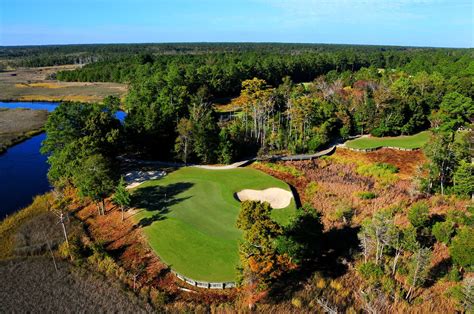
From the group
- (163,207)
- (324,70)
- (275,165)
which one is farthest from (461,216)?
(324,70)

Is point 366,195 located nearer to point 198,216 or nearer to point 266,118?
point 198,216

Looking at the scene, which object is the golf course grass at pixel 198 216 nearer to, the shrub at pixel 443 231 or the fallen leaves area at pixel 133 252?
the fallen leaves area at pixel 133 252

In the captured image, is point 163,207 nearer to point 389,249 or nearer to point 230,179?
point 230,179

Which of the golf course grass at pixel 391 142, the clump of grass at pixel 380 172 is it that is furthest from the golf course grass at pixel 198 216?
the golf course grass at pixel 391 142

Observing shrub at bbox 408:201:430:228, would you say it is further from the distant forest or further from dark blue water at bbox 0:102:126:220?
dark blue water at bbox 0:102:126:220

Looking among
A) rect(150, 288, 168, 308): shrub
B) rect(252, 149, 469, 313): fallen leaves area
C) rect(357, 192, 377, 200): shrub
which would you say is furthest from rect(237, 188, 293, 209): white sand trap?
rect(150, 288, 168, 308): shrub

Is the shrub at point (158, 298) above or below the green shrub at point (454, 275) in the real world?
below

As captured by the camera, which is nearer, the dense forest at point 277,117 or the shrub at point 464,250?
the shrub at point 464,250
